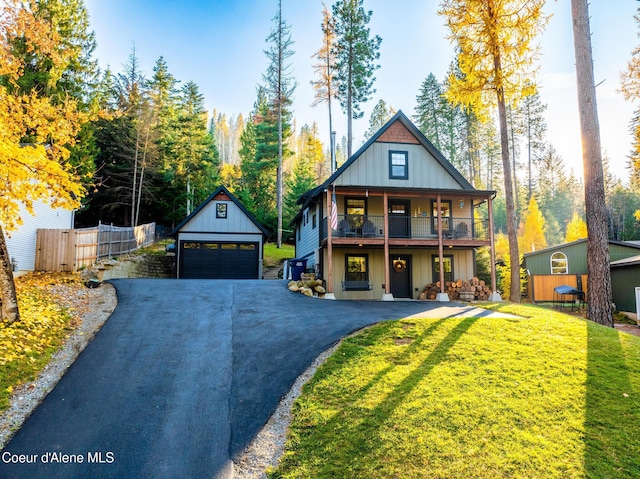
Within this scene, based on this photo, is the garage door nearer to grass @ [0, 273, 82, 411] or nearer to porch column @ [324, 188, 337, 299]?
porch column @ [324, 188, 337, 299]

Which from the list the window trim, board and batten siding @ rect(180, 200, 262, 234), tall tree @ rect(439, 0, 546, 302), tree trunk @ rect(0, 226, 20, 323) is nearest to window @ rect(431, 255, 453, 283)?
tall tree @ rect(439, 0, 546, 302)

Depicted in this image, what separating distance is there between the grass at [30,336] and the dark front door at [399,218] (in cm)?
→ 1274

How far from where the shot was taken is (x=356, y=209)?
17.6 meters

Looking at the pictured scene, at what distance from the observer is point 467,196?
58.7 ft

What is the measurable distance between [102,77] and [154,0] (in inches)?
550

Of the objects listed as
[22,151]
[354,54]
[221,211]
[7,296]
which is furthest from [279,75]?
[7,296]

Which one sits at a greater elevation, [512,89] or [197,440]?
[512,89]

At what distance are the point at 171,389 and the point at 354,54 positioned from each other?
28.4m

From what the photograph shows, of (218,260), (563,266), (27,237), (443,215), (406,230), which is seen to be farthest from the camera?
(563,266)

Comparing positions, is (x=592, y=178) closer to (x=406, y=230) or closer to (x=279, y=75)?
(x=406, y=230)

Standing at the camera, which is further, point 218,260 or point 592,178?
point 218,260

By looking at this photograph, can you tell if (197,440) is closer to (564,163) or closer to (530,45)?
(530,45)

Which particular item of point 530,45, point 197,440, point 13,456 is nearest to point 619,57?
point 530,45

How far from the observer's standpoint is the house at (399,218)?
16.8 m
